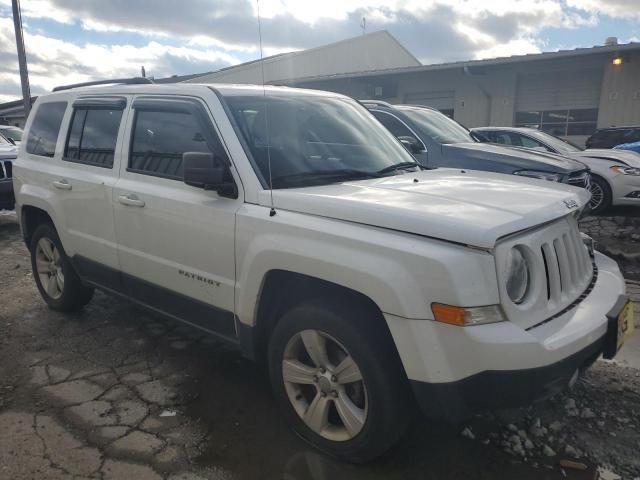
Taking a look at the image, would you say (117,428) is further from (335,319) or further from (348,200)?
(348,200)

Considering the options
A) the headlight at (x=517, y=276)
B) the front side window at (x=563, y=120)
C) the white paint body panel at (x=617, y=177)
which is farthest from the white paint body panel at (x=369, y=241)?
the front side window at (x=563, y=120)

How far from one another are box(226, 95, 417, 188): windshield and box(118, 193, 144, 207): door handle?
88 cm

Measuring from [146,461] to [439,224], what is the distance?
6.18 ft

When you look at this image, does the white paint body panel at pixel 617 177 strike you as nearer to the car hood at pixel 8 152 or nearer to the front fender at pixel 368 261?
the front fender at pixel 368 261

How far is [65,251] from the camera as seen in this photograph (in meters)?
4.37

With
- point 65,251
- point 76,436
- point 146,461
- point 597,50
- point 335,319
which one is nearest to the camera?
point 335,319

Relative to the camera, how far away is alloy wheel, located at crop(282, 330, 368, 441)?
2.52 m

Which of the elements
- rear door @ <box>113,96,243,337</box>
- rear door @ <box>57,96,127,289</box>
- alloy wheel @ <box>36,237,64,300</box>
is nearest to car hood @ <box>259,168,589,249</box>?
rear door @ <box>113,96,243,337</box>

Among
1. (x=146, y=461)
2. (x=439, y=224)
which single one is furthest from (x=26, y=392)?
(x=439, y=224)

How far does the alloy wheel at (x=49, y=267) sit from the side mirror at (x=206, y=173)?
2.34 meters

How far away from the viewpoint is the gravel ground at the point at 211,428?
2.63 metres

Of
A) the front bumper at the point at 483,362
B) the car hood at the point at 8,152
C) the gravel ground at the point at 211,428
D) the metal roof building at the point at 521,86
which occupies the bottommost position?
the gravel ground at the point at 211,428

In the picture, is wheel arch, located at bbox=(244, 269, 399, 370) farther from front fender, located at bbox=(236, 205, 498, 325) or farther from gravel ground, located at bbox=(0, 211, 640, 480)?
gravel ground, located at bbox=(0, 211, 640, 480)

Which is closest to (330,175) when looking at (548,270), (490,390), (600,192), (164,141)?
(164,141)
